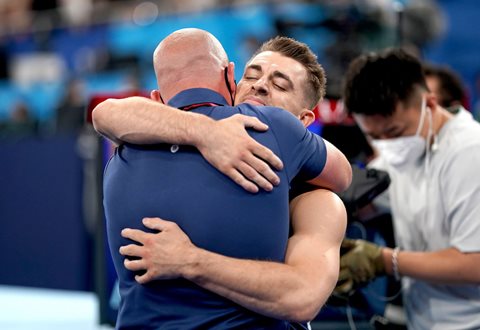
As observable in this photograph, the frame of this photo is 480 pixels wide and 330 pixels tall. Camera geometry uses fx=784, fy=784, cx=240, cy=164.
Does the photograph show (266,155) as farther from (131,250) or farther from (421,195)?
(421,195)

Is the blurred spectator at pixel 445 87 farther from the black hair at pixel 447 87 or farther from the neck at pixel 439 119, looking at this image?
the neck at pixel 439 119

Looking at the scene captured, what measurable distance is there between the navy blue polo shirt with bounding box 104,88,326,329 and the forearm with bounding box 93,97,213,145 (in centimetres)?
5

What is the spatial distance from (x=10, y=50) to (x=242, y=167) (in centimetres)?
1078

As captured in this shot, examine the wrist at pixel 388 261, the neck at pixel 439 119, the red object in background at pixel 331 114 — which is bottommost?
the wrist at pixel 388 261

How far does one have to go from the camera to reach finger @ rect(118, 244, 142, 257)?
2158 mm

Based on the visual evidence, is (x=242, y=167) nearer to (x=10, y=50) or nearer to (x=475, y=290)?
(x=475, y=290)

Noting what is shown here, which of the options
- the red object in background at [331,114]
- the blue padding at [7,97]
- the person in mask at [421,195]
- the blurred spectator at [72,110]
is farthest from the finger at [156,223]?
the blue padding at [7,97]

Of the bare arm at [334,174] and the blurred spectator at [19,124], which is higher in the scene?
the bare arm at [334,174]

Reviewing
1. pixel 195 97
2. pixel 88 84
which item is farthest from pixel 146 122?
pixel 88 84

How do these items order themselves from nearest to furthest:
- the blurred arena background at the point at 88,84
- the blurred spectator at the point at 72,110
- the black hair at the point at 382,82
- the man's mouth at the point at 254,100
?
the man's mouth at the point at 254,100, the black hair at the point at 382,82, the blurred arena background at the point at 88,84, the blurred spectator at the point at 72,110

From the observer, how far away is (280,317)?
213cm

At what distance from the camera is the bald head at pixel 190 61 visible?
2.24m

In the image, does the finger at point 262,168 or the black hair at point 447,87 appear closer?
the finger at point 262,168

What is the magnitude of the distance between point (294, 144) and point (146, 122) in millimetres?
422
